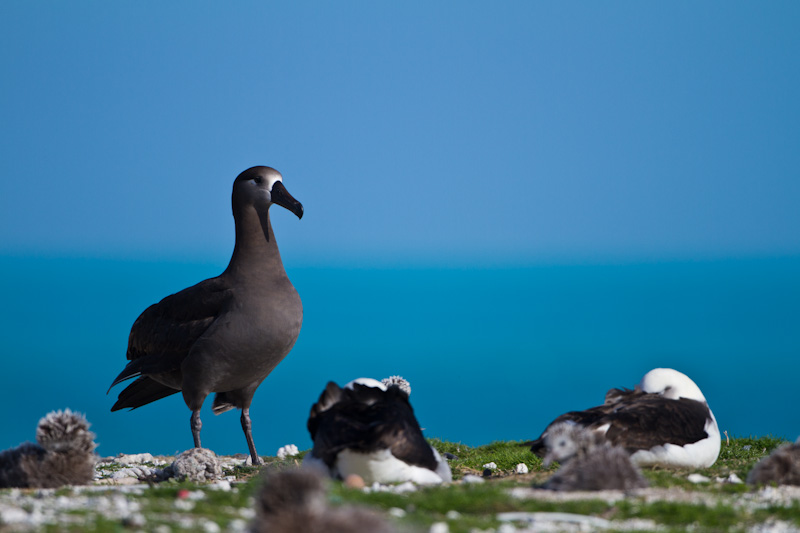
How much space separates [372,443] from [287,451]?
6.00 m

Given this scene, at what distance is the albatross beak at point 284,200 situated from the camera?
12143 millimetres

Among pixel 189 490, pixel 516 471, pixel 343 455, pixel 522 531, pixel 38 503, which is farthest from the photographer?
pixel 516 471

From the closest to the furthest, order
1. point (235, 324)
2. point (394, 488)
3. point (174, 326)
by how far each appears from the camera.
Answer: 1. point (394, 488)
2. point (235, 324)
3. point (174, 326)

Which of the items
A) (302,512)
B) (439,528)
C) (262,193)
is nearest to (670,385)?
(262,193)

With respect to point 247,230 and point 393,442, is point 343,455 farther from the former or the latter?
point 247,230

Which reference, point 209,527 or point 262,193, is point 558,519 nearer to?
point 209,527

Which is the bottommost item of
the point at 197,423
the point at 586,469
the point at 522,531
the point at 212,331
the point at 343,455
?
the point at 522,531

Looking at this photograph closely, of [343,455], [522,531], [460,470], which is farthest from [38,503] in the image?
[460,470]

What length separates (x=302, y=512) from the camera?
15.5 ft

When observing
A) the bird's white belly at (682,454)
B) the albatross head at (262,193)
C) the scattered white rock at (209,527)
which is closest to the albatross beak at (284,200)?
the albatross head at (262,193)

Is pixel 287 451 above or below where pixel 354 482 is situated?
above

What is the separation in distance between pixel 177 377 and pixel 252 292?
5.73 ft

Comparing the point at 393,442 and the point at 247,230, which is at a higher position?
the point at 247,230

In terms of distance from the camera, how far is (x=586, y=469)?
7355 millimetres
